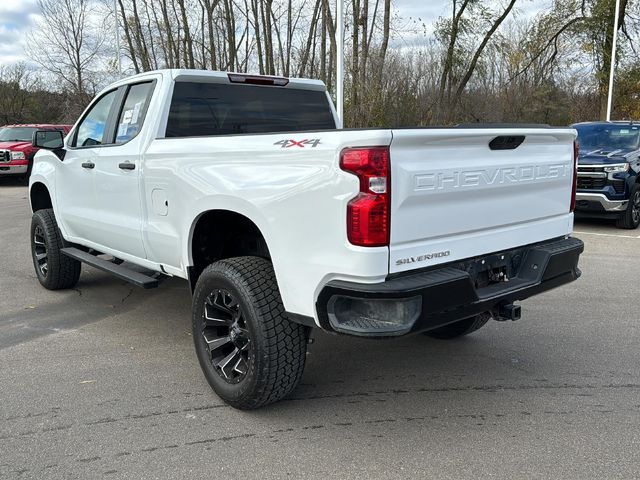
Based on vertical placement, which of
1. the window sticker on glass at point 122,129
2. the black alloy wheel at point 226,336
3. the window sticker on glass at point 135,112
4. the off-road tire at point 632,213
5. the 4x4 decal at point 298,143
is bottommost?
the off-road tire at point 632,213

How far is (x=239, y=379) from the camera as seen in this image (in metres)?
3.46

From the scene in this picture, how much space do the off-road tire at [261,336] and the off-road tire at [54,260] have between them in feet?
10.2

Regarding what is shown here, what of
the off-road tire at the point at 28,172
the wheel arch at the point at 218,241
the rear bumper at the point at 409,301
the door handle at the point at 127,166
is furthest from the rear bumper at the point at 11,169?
the rear bumper at the point at 409,301

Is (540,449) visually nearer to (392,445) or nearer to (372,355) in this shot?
(392,445)

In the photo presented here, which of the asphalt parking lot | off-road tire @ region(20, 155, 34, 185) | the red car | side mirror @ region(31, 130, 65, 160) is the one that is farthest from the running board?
off-road tire @ region(20, 155, 34, 185)

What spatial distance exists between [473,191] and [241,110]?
233 centimetres

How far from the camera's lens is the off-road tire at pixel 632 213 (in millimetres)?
9953

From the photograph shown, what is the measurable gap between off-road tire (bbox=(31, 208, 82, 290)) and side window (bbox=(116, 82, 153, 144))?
1.77 metres

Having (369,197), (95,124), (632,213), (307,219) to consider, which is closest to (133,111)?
(95,124)

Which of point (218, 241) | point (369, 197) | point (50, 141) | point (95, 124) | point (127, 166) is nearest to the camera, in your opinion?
point (369, 197)

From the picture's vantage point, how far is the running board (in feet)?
14.1

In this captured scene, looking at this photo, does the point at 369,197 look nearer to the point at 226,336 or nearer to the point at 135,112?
the point at 226,336

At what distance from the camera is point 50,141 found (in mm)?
5672

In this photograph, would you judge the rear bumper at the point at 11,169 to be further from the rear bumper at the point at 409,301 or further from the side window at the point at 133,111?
the rear bumper at the point at 409,301
